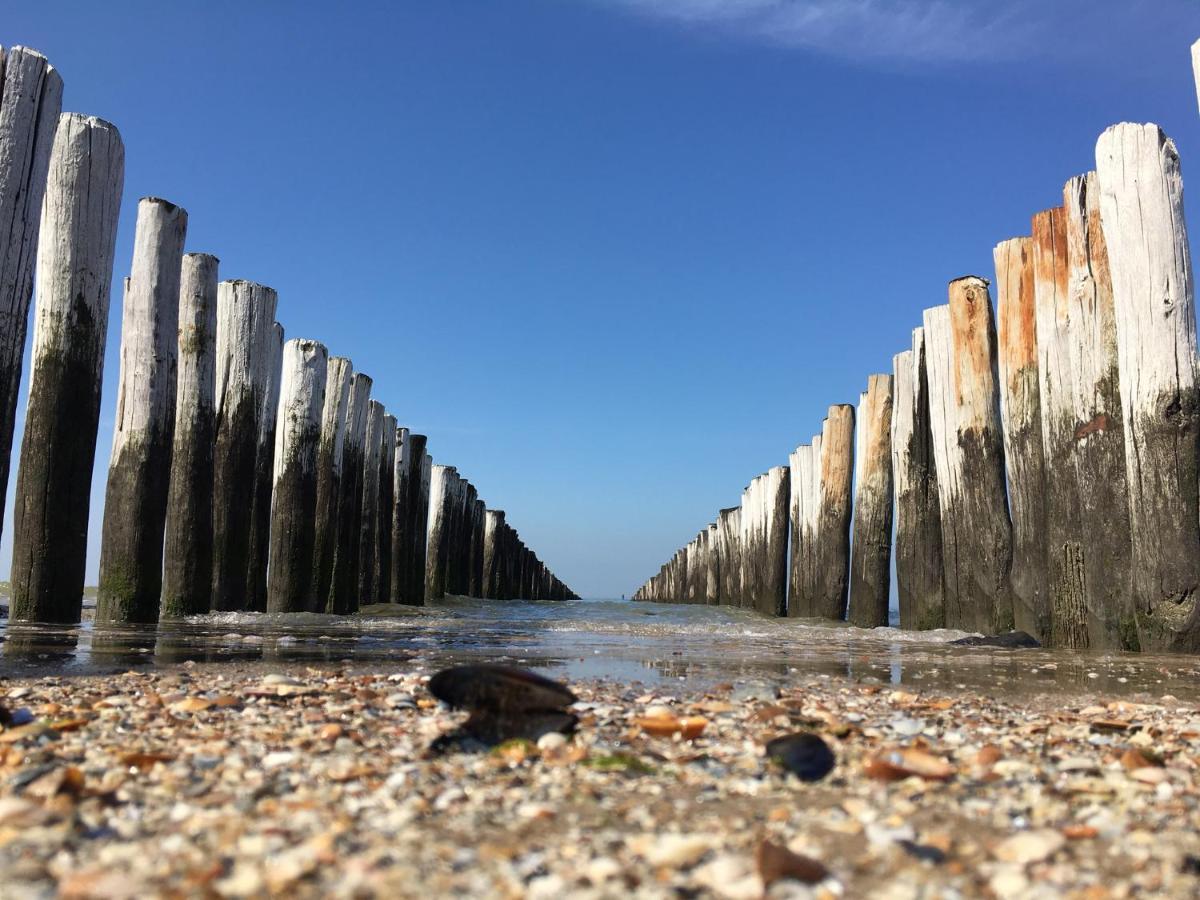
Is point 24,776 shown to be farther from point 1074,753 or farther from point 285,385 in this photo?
point 285,385

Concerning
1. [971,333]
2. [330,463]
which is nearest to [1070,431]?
[971,333]

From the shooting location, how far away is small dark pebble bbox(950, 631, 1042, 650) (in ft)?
22.5

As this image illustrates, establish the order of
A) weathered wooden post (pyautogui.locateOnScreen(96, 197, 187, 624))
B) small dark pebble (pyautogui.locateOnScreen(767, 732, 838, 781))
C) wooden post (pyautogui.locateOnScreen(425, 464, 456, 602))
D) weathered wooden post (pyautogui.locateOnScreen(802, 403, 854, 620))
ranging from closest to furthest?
1. small dark pebble (pyautogui.locateOnScreen(767, 732, 838, 781))
2. weathered wooden post (pyautogui.locateOnScreen(96, 197, 187, 624))
3. weathered wooden post (pyautogui.locateOnScreen(802, 403, 854, 620))
4. wooden post (pyautogui.locateOnScreen(425, 464, 456, 602))

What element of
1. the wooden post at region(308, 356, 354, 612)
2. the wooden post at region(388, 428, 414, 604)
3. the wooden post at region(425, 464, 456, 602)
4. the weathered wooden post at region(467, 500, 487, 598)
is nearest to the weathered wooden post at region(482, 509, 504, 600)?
the weathered wooden post at region(467, 500, 487, 598)

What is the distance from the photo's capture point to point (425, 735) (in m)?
2.51

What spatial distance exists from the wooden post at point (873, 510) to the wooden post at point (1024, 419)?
337 centimetres

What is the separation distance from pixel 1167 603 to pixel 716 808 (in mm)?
5216

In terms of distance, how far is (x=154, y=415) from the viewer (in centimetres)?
761

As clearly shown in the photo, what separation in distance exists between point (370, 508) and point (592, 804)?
1275cm

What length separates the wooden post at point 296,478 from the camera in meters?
10.3

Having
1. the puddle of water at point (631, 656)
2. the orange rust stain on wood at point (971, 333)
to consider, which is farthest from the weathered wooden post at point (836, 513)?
the puddle of water at point (631, 656)

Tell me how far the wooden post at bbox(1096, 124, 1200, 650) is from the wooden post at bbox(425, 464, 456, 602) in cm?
1549

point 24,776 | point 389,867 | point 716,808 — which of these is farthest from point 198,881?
point 716,808

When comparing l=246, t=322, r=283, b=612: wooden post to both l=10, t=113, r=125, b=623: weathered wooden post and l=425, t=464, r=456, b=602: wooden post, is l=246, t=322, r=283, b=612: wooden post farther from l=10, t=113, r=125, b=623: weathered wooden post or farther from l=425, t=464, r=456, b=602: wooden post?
l=425, t=464, r=456, b=602: wooden post
